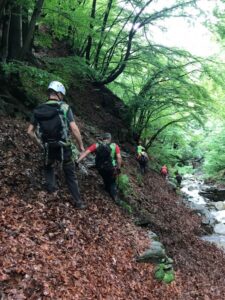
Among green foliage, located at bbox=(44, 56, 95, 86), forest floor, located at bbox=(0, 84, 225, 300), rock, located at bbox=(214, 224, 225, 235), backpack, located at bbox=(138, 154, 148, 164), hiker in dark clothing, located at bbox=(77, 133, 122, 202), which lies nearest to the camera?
forest floor, located at bbox=(0, 84, 225, 300)

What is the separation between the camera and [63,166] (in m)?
6.83

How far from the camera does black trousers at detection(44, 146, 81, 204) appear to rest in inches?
262

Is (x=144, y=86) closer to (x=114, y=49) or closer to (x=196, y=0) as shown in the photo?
A: (x=114, y=49)

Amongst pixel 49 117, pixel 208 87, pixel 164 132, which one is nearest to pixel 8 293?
pixel 49 117

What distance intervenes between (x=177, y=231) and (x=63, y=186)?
511 cm

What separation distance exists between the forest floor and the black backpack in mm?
594

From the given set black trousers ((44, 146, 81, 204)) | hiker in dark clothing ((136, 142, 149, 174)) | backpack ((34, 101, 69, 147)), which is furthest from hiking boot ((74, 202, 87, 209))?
hiker in dark clothing ((136, 142, 149, 174))

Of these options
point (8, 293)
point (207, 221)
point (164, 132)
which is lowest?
point (207, 221)

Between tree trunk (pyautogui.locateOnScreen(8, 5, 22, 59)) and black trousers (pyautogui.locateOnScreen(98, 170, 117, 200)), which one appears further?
tree trunk (pyautogui.locateOnScreen(8, 5, 22, 59))

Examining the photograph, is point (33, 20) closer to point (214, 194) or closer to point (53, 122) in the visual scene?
point (53, 122)

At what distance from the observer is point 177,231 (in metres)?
11.4

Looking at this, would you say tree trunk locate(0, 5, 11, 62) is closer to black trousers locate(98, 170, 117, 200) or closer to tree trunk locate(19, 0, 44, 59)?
tree trunk locate(19, 0, 44, 59)

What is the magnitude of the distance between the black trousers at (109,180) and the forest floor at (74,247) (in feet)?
0.83

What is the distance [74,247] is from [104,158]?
10.2 ft
